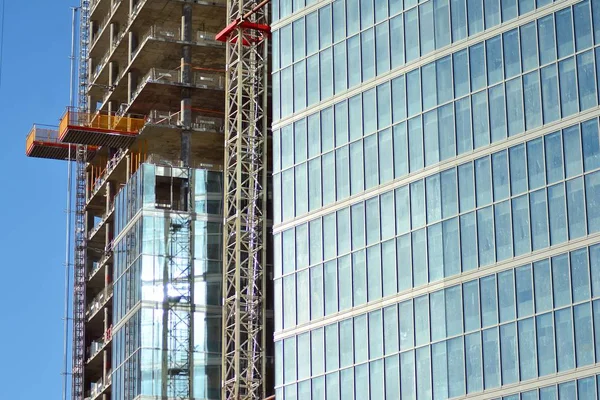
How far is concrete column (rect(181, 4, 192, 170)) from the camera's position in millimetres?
134750

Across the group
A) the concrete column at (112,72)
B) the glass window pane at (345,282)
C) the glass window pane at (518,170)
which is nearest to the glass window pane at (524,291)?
the glass window pane at (518,170)

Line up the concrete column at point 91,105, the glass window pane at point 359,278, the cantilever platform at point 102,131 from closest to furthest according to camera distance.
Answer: the glass window pane at point 359,278 → the cantilever platform at point 102,131 → the concrete column at point 91,105

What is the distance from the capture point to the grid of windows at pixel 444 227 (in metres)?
86.8

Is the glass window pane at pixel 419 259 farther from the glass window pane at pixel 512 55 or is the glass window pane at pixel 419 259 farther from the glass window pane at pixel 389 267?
the glass window pane at pixel 512 55

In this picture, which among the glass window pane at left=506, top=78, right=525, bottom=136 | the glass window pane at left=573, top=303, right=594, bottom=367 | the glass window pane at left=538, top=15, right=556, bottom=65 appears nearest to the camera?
the glass window pane at left=573, top=303, right=594, bottom=367

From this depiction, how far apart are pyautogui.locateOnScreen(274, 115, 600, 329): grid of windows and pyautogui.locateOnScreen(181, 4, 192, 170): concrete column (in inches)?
1131

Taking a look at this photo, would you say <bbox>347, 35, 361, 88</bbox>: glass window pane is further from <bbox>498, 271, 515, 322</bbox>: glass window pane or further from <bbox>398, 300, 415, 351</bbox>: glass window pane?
<bbox>498, 271, 515, 322</bbox>: glass window pane

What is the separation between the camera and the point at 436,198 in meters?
95.1

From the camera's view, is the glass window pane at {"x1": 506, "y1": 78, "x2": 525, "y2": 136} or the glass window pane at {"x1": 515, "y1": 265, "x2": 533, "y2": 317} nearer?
the glass window pane at {"x1": 515, "y1": 265, "x2": 533, "y2": 317}

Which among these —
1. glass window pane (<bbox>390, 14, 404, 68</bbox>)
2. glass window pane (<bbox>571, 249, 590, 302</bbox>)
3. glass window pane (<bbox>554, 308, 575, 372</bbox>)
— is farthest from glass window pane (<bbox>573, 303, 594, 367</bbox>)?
glass window pane (<bbox>390, 14, 404, 68</bbox>)

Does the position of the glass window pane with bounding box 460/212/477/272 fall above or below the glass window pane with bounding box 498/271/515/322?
above

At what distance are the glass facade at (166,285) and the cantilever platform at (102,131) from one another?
5.94m

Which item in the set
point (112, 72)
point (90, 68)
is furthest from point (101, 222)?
point (90, 68)

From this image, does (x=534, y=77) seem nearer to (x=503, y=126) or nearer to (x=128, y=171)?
(x=503, y=126)
